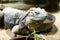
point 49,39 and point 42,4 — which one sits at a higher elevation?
point 42,4

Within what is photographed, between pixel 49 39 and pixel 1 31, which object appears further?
pixel 1 31

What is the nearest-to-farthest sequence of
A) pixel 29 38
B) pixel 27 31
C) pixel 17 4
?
1. pixel 29 38
2. pixel 27 31
3. pixel 17 4

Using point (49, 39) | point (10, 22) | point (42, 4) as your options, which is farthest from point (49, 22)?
point (42, 4)

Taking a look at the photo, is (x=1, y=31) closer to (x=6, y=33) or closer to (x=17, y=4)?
(x=6, y=33)

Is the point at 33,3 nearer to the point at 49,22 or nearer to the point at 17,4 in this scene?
the point at 17,4

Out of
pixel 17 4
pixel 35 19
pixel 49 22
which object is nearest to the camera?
pixel 35 19

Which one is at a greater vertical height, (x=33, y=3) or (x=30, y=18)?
(x=33, y=3)

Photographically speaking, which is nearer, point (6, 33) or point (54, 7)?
point (6, 33)

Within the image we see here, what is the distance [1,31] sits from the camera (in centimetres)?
193

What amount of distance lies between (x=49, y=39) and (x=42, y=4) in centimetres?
92

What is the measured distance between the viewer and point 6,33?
188 centimetres

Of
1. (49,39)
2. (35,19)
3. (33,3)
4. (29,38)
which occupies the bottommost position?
(49,39)

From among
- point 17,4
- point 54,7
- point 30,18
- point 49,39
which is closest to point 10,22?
point 30,18

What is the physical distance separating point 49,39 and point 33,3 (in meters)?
0.94
